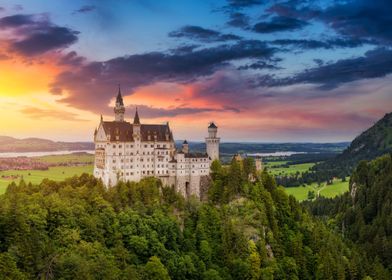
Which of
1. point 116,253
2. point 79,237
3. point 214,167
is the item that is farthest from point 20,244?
point 214,167

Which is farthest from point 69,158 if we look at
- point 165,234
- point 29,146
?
point 165,234

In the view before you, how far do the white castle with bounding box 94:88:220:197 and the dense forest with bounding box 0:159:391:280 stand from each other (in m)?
3.96

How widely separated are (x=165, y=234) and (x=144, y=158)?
24554 millimetres

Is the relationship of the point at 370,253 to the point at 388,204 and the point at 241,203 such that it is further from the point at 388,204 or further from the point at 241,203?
the point at 241,203

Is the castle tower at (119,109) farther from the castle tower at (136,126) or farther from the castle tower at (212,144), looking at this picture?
the castle tower at (212,144)

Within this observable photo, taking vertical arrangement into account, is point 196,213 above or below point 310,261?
above

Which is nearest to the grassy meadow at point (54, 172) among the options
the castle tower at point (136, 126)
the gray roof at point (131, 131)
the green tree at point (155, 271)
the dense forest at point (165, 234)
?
the gray roof at point (131, 131)

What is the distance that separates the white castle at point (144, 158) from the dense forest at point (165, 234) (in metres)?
3.96

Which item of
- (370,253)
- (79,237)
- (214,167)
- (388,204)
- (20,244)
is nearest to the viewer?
(20,244)

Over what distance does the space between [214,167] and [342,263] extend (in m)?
42.7

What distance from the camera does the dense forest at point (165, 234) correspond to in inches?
3282

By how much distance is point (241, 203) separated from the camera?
119 metres

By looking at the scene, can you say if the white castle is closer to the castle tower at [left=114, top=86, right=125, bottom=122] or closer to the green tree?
the castle tower at [left=114, top=86, right=125, bottom=122]

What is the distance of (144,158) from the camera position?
122000 mm
